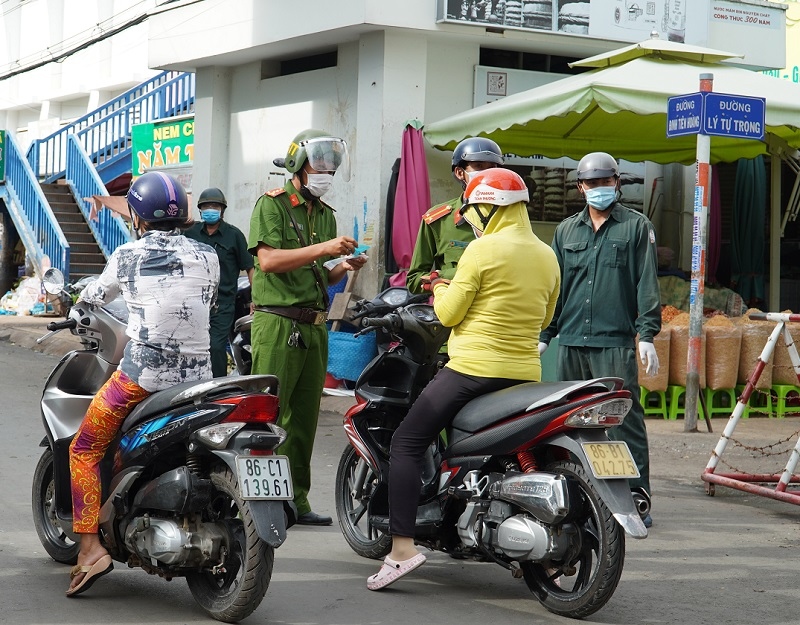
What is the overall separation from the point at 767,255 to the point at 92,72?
22.7 meters

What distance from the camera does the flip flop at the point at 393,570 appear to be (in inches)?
203

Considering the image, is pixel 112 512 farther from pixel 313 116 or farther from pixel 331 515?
pixel 313 116

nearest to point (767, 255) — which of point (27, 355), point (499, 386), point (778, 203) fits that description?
point (778, 203)

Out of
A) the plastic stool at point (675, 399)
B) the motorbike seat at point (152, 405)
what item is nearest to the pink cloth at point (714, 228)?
the plastic stool at point (675, 399)

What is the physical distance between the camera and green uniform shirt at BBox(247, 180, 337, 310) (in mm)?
6332

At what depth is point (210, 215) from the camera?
9.77 metres

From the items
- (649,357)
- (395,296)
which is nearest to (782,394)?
(649,357)

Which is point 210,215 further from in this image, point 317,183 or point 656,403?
point 656,403

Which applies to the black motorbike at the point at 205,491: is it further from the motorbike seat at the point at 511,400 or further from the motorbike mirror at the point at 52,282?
the motorbike seat at the point at 511,400

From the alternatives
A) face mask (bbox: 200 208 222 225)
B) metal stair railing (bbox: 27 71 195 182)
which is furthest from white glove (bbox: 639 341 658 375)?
metal stair railing (bbox: 27 71 195 182)

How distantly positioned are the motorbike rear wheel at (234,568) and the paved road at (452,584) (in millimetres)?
116

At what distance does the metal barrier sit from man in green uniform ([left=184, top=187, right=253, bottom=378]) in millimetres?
3939

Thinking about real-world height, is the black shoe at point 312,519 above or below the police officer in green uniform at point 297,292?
below

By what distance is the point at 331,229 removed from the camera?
673 centimetres
